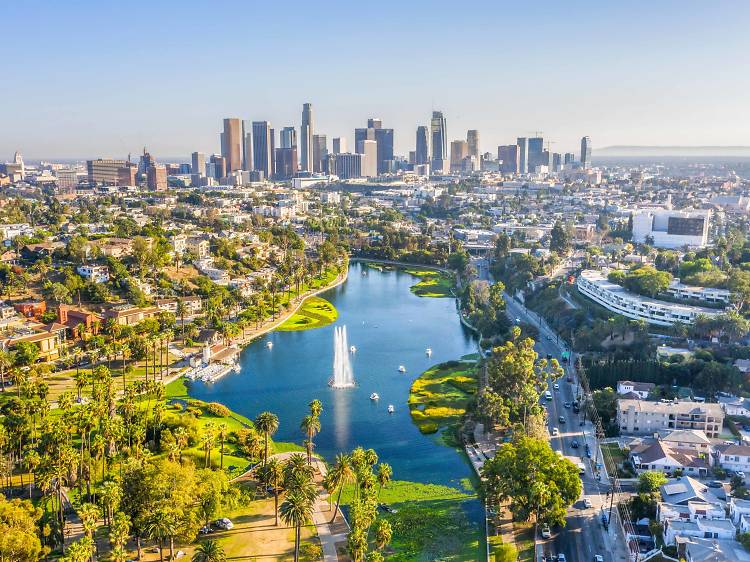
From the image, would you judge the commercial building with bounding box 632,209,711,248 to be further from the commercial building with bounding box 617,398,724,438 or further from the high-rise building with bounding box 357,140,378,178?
the high-rise building with bounding box 357,140,378,178

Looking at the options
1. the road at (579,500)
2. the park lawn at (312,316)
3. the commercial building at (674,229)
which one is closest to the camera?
the road at (579,500)

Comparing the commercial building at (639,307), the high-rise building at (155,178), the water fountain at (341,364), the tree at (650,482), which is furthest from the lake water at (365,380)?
the high-rise building at (155,178)

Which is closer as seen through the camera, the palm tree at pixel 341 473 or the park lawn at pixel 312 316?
the palm tree at pixel 341 473

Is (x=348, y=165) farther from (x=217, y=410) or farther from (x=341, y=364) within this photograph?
(x=217, y=410)

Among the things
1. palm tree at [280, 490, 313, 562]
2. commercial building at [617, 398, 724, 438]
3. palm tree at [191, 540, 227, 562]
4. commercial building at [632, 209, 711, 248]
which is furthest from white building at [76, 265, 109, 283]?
commercial building at [632, 209, 711, 248]

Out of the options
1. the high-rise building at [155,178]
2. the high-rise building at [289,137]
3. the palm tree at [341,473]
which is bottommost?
the palm tree at [341,473]

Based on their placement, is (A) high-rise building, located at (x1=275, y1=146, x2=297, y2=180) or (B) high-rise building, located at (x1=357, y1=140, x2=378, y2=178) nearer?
(A) high-rise building, located at (x1=275, y1=146, x2=297, y2=180)

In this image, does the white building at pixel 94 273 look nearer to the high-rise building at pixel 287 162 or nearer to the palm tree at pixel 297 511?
the palm tree at pixel 297 511
